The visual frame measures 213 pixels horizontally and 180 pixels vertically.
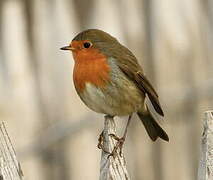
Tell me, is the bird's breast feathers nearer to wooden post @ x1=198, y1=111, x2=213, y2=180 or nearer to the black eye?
the black eye

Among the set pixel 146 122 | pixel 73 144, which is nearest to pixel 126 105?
pixel 146 122

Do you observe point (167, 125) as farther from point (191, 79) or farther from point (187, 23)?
point (187, 23)

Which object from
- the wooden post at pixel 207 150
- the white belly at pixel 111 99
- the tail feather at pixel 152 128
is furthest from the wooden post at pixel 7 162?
the tail feather at pixel 152 128

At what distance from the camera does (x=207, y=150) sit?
2.87 metres

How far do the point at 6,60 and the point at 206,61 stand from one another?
1.22 metres

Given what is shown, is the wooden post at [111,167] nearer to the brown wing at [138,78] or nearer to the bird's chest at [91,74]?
the bird's chest at [91,74]

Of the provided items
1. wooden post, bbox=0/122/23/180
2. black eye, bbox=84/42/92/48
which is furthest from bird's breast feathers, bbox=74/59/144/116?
wooden post, bbox=0/122/23/180

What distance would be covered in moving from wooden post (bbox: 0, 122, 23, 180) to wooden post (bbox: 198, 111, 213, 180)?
2.12ft

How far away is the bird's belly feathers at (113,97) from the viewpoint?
3816 millimetres

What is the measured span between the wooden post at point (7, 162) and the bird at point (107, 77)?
98 cm

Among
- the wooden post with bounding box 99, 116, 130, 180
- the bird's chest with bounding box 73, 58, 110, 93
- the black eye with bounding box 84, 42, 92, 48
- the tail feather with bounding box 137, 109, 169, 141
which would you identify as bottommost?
the tail feather with bounding box 137, 109, 169, 141

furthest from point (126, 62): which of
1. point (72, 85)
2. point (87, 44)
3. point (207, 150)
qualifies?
point (207, 150)

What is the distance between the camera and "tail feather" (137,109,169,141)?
4.06m

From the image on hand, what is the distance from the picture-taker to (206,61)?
4.90 meters
